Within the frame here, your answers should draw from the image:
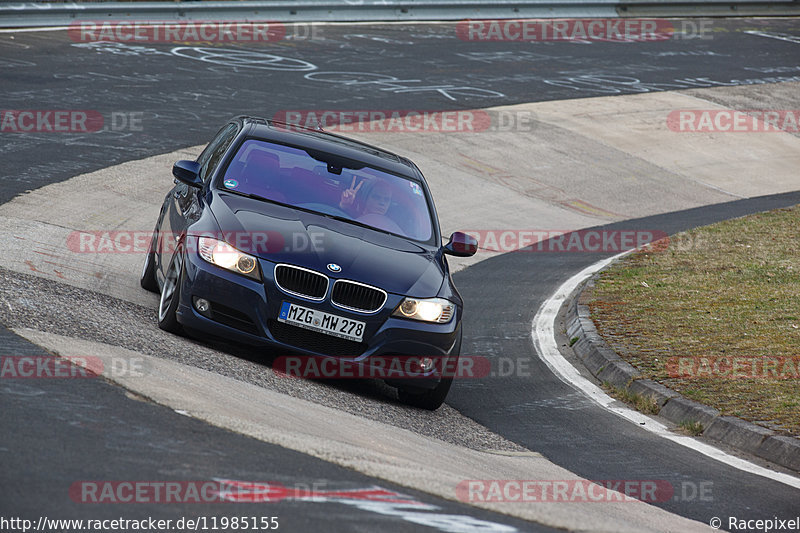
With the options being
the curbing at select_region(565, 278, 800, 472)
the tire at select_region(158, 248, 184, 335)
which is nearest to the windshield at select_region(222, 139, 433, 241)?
the tire at select_region(158, 248, 184, 335)

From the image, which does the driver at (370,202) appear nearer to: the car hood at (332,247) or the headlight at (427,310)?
the car hood at (332,247)

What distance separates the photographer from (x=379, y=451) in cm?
560

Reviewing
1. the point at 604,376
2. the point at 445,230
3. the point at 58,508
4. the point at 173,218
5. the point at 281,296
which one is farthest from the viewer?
the point at 445,230

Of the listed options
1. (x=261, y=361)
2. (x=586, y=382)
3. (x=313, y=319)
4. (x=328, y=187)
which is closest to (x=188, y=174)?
(x=328, y=187)

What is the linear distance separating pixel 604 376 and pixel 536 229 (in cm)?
668

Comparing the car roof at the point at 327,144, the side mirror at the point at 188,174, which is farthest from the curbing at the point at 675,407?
the side mirror at the point at 188,174

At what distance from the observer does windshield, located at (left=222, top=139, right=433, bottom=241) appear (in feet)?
26.6

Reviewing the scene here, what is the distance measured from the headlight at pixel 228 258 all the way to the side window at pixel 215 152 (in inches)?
46.3

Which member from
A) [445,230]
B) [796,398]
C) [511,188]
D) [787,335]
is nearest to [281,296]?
[796,398]

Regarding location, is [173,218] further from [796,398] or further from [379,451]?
[796,398]

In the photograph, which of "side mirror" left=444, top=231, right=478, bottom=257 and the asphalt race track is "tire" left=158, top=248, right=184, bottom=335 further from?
"side mirror" left=444, top=231, right=478, bottom=257

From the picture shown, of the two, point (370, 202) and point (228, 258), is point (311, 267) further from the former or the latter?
point (370, 202)

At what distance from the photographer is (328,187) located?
830 cm

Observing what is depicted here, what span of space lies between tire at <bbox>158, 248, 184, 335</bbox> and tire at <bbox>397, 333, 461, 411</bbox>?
5.67 ft
